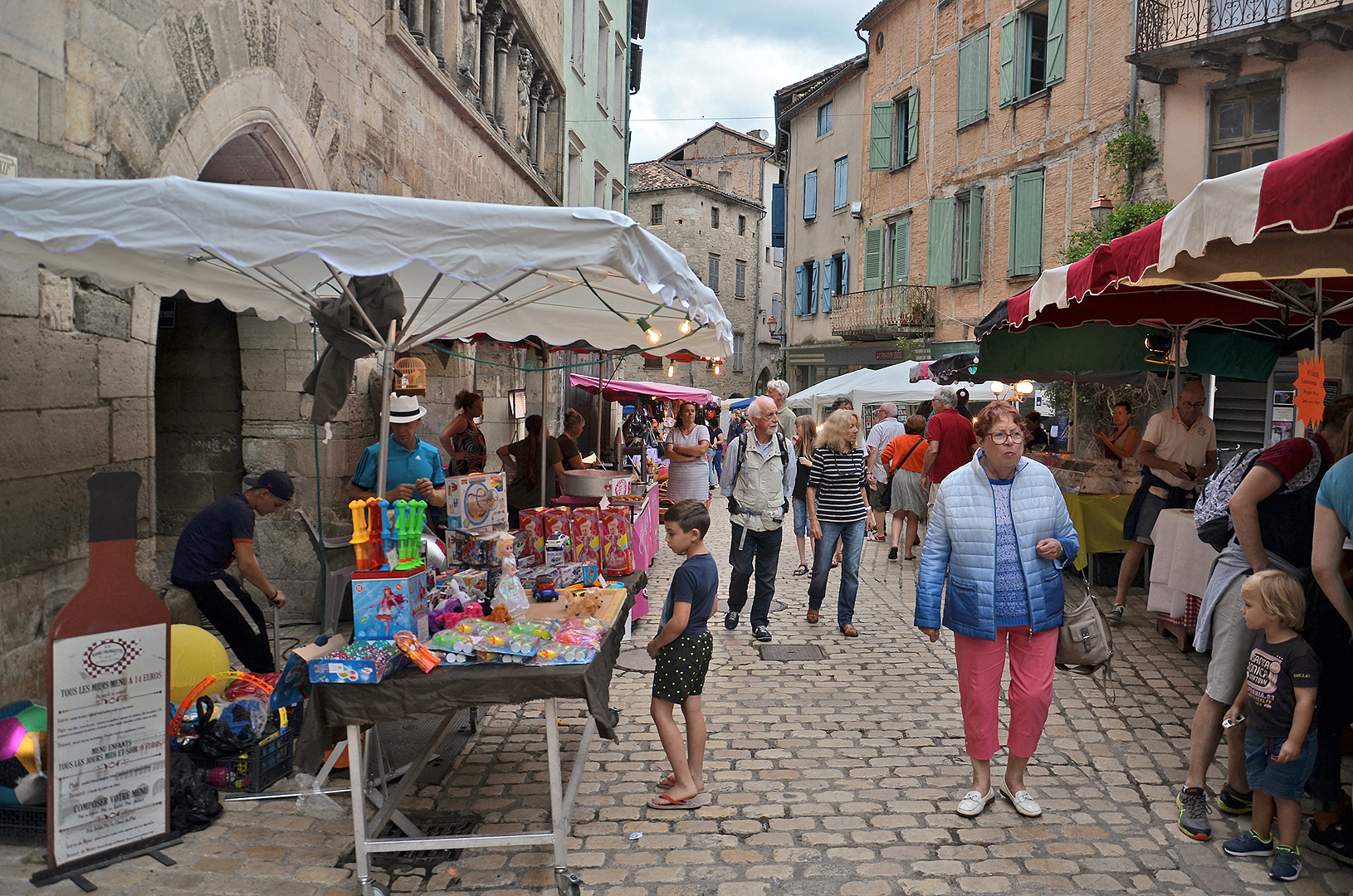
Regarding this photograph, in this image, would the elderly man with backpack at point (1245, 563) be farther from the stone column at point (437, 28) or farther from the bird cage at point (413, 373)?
the stone column at point (437, 28)

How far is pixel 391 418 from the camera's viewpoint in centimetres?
589

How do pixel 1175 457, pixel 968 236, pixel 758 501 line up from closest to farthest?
pixel 758 501 → pixel 1175 457 → pixel 968 236

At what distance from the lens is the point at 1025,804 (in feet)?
13.6

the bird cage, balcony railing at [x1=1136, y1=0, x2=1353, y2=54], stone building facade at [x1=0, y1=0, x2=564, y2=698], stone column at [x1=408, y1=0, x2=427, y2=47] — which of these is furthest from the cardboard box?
balcony railing at [x1=1136, y1=0, x2=1353, y2=54]

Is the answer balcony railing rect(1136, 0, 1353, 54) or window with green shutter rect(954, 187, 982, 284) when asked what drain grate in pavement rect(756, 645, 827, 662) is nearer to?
balcony railing rect(1136, 0, 1353, 54)

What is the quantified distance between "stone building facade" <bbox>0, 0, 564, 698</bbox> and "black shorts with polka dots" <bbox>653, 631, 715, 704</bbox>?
2.96 metres

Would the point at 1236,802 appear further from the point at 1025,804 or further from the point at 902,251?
the point at 902,251

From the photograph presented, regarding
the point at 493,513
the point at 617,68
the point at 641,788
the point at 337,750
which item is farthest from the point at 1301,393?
the point at 617,68

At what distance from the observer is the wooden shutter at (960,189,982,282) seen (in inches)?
790

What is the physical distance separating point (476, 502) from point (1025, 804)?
291 centimetres

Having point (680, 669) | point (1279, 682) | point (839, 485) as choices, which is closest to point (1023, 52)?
point (839, 485)

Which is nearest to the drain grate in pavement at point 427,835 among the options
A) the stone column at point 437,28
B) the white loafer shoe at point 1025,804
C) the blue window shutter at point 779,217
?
the white loafer shoe at point 1025,804

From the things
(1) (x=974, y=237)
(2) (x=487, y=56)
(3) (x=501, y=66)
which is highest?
(3) (x=501, y=66)

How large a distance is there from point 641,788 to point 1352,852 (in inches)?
115
